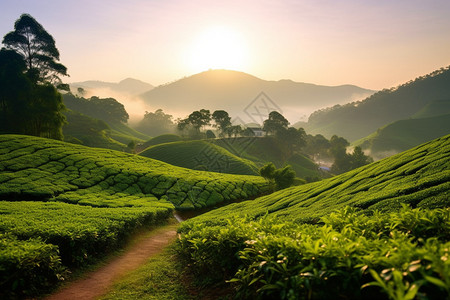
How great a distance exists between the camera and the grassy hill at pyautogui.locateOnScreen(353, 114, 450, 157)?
15202cm

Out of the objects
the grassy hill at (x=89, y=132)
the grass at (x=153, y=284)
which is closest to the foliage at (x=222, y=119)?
the grassy hill at (x=89, y=132)

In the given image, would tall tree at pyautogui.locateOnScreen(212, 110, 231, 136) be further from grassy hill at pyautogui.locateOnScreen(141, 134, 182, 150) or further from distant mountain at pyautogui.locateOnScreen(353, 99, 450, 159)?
distant mountain at pyautogui.locateOnScreen(353, 99, 450, 159)

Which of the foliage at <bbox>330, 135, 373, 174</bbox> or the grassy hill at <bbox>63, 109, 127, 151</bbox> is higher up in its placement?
the grassy hill at <bbox>63, 109, 127, 151</bbox>

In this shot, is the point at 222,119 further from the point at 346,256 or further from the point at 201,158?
the point at 346,256

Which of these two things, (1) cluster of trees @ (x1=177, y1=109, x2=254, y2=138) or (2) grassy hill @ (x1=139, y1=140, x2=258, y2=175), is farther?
(1) cluster of trees @ (x1=177, y1=109, x2=254, y2=138)

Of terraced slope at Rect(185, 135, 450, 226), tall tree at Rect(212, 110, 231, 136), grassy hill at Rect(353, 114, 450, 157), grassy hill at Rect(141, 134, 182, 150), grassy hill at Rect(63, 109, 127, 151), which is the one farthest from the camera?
grassy hill at Rect(353, 114, 450, 157)

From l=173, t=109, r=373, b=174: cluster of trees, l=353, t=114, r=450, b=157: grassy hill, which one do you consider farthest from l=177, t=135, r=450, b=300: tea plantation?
l=353, t=114, r=450, b=157: grassy hill

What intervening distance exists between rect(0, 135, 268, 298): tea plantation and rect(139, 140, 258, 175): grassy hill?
18.2m

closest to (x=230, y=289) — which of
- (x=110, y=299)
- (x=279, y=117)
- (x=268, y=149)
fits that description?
(x=110, y=299)

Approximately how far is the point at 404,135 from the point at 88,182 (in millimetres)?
200464

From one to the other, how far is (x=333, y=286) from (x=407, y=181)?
1056 centimetres

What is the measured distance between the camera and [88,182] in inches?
948

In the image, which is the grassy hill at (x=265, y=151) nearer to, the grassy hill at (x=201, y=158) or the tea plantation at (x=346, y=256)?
the grassy hill at (x=201, y=158)

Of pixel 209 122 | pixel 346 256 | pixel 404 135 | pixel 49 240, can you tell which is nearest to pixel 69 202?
pixel 49 240
